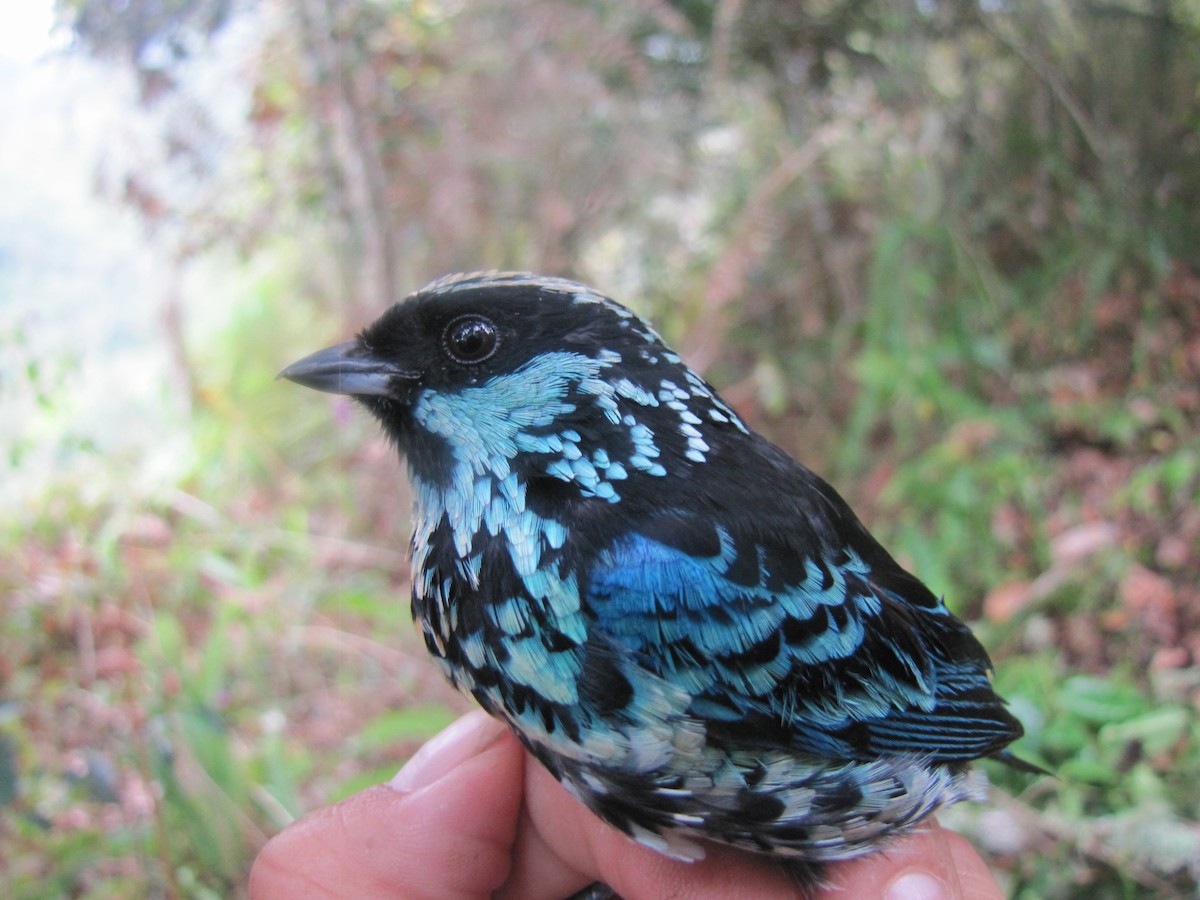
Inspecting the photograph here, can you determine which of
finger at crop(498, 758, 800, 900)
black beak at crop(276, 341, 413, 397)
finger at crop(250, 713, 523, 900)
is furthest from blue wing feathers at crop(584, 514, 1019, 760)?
finger at crop(250, 713, 523, 900)

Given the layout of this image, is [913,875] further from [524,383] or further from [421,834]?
[524,383]

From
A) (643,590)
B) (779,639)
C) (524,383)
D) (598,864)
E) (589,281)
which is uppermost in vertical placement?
(589,281)

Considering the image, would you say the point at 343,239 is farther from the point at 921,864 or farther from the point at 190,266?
the point at 921,864

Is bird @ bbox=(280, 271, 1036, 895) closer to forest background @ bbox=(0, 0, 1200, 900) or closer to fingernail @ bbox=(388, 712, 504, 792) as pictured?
fingernail @ bbox=(388, 712, 504, 792)

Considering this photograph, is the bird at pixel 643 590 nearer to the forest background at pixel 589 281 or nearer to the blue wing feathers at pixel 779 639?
the blue wing feathers at pixel 779 639

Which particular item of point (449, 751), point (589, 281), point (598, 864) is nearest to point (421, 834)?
point (449, 751)

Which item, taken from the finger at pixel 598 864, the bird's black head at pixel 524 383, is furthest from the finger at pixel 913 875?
the bird's black head at pixel 524 383

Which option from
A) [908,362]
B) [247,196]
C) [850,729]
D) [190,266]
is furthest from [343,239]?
[850,729]
